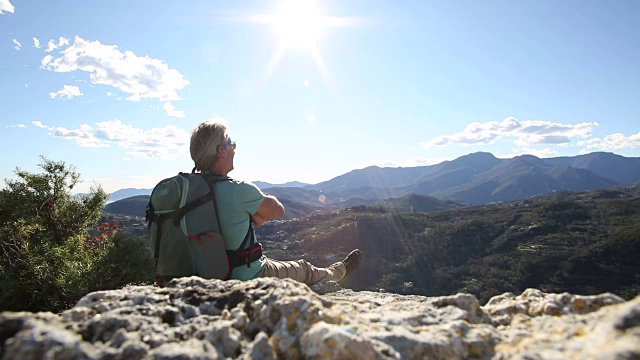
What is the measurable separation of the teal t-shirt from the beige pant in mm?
462

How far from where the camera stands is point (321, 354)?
92.4 inches

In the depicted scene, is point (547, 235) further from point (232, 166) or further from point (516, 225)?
point (232, 166)

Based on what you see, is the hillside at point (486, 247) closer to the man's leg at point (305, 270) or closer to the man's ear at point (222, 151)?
the man's leg at point (305, 270)

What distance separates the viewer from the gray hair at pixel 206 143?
18.3ft

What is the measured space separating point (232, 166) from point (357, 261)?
4.18m

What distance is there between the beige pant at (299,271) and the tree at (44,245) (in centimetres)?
778

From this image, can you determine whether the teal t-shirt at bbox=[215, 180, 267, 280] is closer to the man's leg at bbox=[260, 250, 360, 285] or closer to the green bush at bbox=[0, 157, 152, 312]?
the man's leg at bbox=[260, 250, 360, 285]

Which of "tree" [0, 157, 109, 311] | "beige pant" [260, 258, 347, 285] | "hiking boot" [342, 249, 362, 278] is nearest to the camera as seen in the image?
"beige pant" [260, 258, 347, 285]

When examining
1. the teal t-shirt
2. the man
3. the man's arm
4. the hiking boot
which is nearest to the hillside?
the hiking boot

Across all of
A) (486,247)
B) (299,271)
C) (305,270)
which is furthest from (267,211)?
(486,247)

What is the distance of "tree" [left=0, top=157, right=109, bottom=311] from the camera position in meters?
10.2

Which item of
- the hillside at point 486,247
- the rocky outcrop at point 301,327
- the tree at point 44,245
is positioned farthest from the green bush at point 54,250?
the hillside at point 486,247

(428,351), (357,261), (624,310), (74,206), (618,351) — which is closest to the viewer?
(618,351)

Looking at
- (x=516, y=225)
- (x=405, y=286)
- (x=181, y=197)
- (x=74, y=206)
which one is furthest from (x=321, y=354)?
(x=516, y=225)
